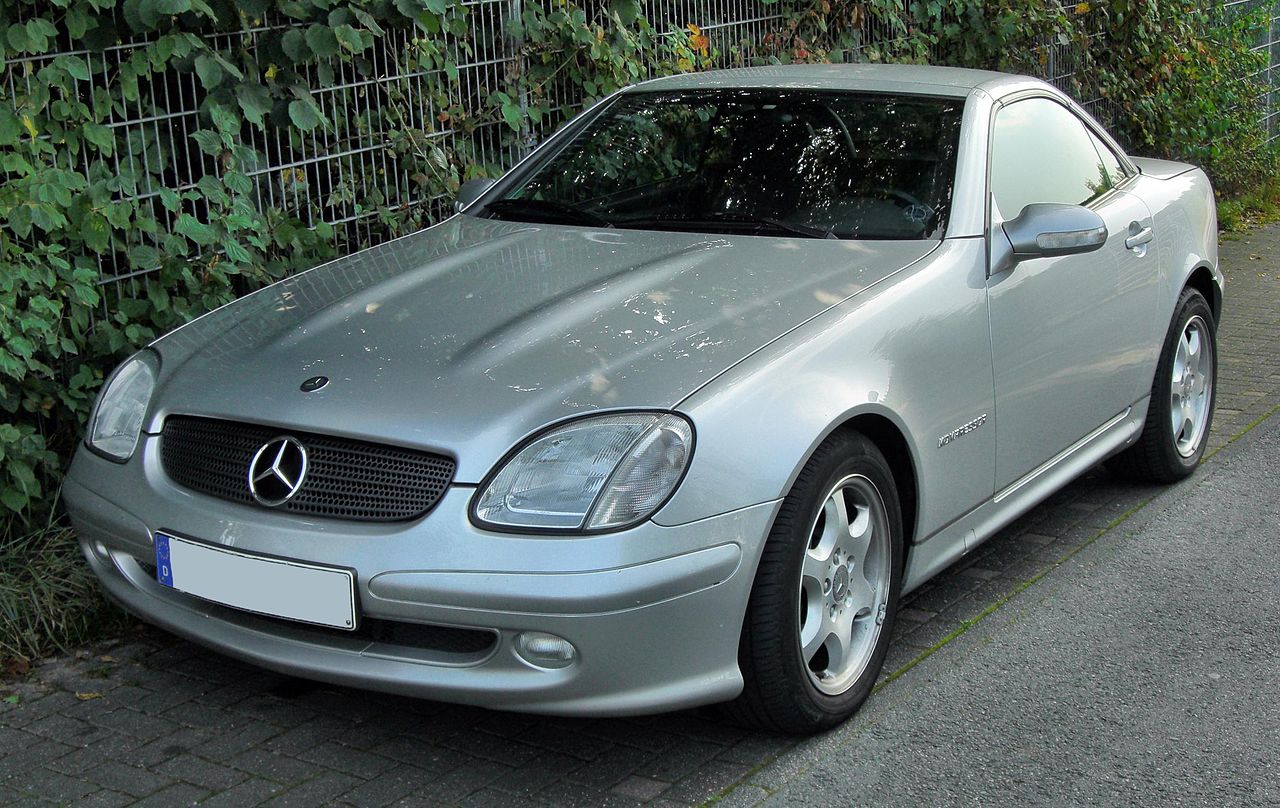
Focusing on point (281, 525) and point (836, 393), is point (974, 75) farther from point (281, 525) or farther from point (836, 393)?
point (281, 525)

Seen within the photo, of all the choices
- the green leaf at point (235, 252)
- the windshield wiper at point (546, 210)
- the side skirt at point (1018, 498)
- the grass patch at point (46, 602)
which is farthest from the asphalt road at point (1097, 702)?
the green leaf at point (235, 252)

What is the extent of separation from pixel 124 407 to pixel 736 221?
1.75 metres

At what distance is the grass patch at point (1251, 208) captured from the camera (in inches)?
432

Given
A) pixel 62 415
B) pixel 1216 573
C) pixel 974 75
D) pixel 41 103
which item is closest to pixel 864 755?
pixel 1216 573

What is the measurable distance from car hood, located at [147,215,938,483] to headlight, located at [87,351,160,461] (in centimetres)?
6

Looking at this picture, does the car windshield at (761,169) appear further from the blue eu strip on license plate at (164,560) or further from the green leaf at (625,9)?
the green leaf at (625,9)

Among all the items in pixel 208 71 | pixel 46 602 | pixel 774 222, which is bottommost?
pixel 46 602

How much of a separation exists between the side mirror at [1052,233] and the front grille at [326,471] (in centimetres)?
183

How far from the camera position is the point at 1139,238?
482 cm

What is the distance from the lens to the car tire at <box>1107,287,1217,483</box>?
5.10 m

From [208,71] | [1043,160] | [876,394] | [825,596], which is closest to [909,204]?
[1043,160]

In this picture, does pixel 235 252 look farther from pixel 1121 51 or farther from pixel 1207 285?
pixel 1121 51

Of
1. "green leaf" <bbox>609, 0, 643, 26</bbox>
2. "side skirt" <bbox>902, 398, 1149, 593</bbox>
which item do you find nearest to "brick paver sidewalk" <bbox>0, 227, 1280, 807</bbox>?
"side skirt" <bbox>902, 398, 1149, 593</bbox>

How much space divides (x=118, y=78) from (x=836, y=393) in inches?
111
